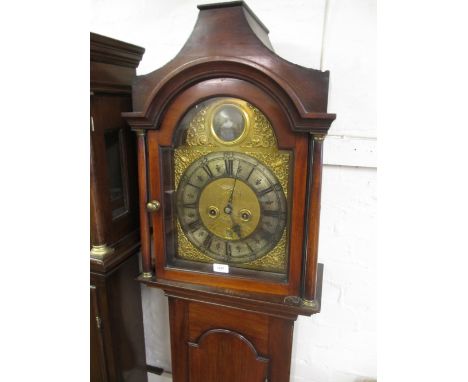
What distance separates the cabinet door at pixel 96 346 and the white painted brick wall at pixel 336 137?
0.73 m

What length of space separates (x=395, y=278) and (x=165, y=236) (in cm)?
63

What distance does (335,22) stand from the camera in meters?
0.99

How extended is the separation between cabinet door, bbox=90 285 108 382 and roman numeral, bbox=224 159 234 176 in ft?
1.96

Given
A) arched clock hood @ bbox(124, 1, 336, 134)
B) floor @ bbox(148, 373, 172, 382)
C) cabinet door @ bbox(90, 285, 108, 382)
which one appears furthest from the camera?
floor @ bbox(148, 373, 172, 382)

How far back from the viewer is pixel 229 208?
86 centimetres

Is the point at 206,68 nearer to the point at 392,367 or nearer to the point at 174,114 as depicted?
the point at 174,114

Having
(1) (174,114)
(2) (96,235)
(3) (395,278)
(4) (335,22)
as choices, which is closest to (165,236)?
(2) (96,235)

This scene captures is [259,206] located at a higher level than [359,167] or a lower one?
lower

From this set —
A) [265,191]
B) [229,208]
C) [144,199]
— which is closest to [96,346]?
[144,199]

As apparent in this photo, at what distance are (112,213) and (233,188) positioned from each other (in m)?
0.45

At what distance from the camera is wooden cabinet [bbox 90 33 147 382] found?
93 centimetres

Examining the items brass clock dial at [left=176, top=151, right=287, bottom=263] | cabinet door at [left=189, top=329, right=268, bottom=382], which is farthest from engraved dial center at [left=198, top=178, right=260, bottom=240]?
cabinet door at [left=189, top=329, right=268, bottom=382]

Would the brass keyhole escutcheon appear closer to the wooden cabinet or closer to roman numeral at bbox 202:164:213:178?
roman numeral at bbox 202:164:213:178

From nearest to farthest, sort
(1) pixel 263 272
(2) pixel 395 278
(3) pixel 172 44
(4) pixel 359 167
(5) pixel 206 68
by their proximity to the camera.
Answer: (2) pixel 395 278 → (5) pixel 206 68 → (1) pixel 263 272 → (4) pixel 359 167 → (3) pixel 172 44
